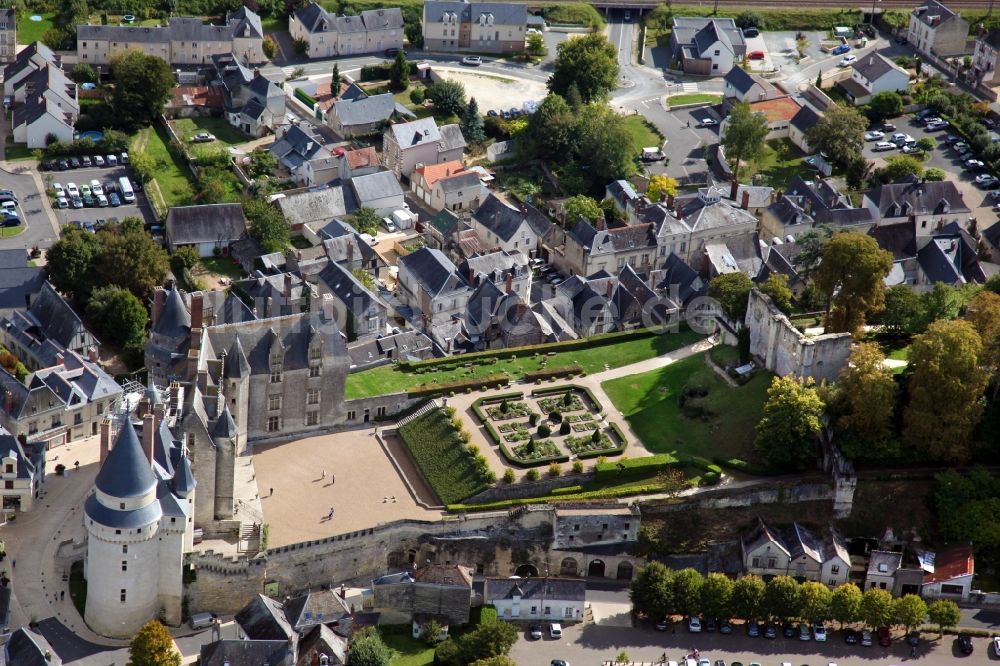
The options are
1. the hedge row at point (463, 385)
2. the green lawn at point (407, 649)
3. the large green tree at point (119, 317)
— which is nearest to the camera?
the green lawn at point (407, 649)

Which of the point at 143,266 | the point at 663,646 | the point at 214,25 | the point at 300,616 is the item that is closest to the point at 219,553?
the point at 300,616

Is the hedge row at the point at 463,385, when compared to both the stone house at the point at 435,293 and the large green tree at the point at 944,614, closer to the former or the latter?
the stone house at the point at 435,293

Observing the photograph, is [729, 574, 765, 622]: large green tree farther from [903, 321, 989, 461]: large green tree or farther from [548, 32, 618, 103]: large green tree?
[548, 32, 618, 103]: large green tree

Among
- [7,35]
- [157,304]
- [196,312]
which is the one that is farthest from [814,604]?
[7,35]

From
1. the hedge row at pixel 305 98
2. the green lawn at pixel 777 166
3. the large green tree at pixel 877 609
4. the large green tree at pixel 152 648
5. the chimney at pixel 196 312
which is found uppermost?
the chimney at pixel 196 312

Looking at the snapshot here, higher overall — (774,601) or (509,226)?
(509,226)

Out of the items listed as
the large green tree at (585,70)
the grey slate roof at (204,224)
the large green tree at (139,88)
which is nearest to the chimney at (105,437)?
the grey slate roof at (204,224)

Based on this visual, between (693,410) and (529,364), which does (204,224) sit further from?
(693,410)
